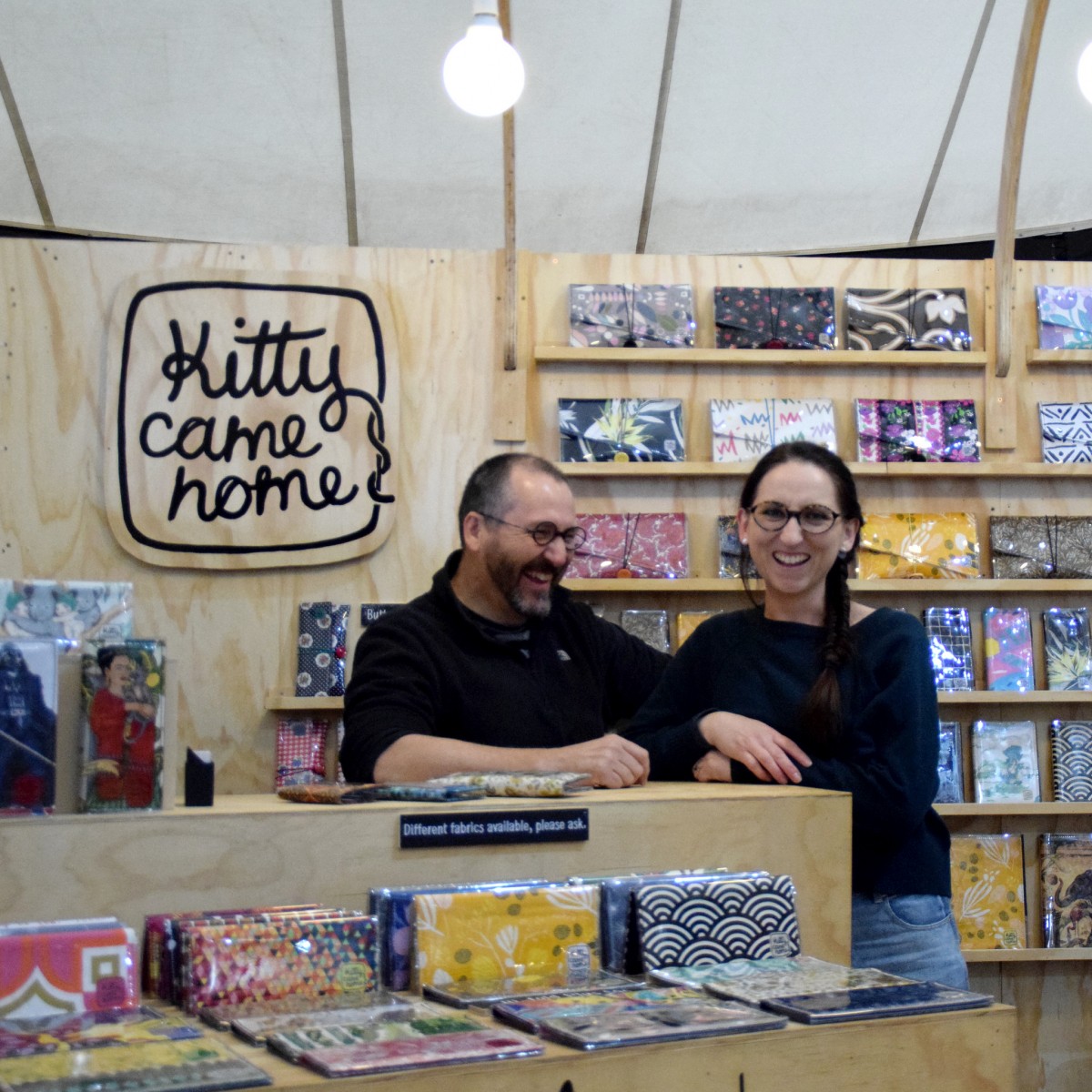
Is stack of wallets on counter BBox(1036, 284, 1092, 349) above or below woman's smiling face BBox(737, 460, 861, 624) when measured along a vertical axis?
above

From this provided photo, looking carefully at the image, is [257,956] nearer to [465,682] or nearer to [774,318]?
[465,682]

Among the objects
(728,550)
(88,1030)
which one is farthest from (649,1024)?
(728,550)

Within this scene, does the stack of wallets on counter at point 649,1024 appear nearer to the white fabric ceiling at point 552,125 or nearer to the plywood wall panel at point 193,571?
the plywood wall panel at point 193,571

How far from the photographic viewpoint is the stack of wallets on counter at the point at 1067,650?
3904mm

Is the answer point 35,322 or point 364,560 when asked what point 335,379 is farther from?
point 35,322

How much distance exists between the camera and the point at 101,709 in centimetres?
171

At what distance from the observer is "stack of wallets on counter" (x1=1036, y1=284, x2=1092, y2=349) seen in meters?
3.99

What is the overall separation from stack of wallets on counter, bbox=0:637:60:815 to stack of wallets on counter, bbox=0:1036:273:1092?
1.31 feet

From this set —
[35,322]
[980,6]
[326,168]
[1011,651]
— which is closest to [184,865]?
[35,322]

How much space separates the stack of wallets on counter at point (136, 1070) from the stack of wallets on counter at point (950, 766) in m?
2.84

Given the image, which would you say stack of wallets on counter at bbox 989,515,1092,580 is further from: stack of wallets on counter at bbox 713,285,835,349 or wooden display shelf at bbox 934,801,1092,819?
stack of wallets on counter at bbox 713,285,835,349

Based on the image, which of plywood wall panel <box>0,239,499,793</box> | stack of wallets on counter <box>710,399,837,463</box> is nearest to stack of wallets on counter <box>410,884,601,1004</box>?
plywood wall panel <box>0,239,499,793</box>

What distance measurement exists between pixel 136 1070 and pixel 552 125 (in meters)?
5.01

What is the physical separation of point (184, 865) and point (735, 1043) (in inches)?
28.2
